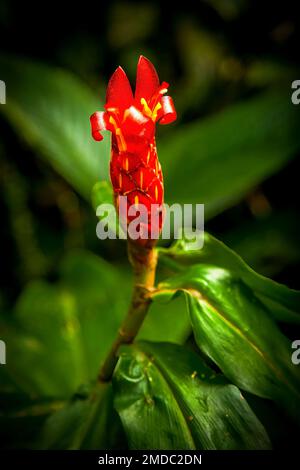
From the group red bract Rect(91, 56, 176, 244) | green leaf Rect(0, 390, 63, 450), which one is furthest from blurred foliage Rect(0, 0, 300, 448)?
red bract Rect(91, 56, 176, 244)

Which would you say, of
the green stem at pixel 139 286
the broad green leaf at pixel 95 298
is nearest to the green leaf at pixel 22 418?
the broad green leaf at pixel 95 298

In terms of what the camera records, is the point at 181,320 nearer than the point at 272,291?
No

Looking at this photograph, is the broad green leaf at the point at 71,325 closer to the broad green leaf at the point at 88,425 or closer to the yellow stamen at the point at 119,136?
the broad green leaf at the point at 88,425

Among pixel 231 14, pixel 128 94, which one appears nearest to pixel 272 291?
pixel 128 94

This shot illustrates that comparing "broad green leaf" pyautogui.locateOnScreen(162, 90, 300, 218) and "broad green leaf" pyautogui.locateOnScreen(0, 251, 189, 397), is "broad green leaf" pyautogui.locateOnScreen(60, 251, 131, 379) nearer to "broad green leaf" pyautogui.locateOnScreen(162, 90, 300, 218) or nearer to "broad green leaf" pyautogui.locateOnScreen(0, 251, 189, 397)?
"broad green leaf" pyautogui.locateOnScreen(0, 251, 189, 397)

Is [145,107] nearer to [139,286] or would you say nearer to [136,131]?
[136,131]

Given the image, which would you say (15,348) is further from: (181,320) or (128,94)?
(128,94)
